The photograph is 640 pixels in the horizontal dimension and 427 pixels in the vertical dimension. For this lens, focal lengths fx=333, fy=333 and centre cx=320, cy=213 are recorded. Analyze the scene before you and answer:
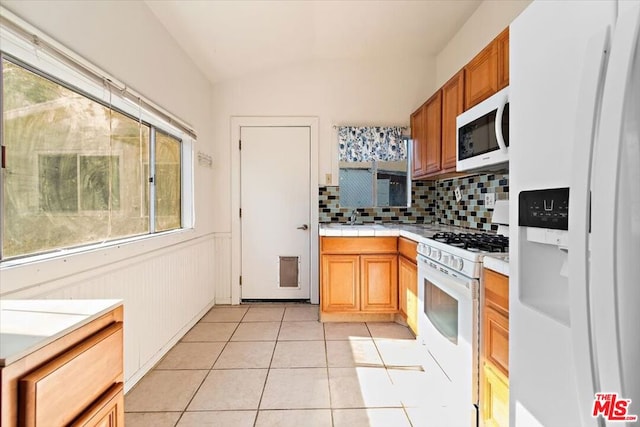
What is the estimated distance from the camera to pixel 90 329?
0.98 metres

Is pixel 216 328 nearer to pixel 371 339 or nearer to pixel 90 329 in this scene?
pixel 371 339

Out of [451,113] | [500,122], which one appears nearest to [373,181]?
[451,113]

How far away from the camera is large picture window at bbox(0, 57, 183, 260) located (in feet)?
4.50

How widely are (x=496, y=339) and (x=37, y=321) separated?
166 centimetres

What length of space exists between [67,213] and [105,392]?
106cm

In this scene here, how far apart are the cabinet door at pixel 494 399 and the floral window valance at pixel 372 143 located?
2.62 metres

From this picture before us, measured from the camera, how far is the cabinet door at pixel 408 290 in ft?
8.79

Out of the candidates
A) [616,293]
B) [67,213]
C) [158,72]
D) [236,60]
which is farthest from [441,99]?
[67,213]

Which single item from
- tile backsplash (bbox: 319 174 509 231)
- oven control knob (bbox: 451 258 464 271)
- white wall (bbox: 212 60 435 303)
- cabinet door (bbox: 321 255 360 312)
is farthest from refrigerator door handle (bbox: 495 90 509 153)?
white wall (bbox: 212 60 435 303)

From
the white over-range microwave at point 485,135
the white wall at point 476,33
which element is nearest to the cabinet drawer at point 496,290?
the white over-range microwave at point 485,135

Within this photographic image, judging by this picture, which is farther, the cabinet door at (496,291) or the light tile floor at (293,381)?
the light tile floor at (293,381)

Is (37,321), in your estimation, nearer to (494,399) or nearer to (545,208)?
(545,208)

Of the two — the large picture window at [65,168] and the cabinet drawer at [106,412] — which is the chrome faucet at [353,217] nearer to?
the large picture window at [65,168]

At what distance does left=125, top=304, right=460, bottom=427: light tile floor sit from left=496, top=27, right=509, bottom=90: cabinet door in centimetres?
172
